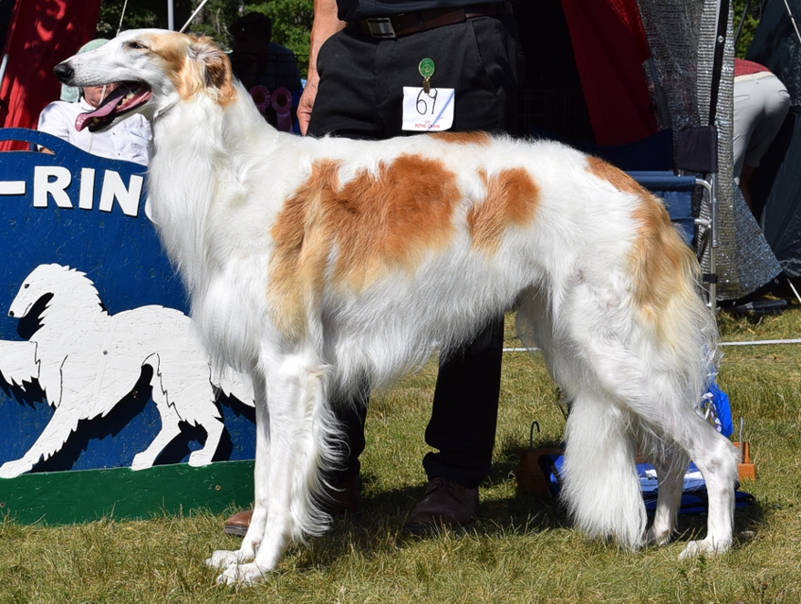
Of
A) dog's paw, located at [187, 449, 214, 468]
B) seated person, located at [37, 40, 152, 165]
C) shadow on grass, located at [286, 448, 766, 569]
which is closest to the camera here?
shadow on grass, located at [286, 448, 766, 569]

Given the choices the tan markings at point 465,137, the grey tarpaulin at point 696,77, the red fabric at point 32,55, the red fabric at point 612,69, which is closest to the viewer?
the tan markings at point 465,137

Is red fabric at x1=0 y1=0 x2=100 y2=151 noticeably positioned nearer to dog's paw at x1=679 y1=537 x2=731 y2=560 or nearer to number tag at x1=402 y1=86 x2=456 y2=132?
number tag at x1=402 y1=86 x2=456 y2=132

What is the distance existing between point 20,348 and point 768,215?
7095mm

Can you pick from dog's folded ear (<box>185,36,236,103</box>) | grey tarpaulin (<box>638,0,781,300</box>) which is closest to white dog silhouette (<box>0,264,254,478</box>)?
dog's folded ear (<box>185,36,236,103</box>)

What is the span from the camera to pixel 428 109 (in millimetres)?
3518

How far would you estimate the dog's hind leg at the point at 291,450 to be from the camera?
3023mm

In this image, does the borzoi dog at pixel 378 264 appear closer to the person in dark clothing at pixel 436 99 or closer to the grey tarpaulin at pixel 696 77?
the person in dark clothing at pixel 436 99

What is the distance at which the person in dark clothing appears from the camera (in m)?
3.47

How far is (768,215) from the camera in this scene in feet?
28.2

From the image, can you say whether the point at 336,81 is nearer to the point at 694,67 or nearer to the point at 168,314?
the point at 168,314

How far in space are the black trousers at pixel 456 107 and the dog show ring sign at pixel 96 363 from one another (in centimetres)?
62

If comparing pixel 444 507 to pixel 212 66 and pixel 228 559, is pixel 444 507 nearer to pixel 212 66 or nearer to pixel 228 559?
pixel 228 559

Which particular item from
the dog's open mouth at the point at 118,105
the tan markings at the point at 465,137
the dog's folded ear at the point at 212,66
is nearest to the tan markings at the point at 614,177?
the tan markings at the point at 465,137

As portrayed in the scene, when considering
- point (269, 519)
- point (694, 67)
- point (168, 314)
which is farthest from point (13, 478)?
point (694, 67)
